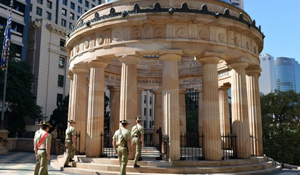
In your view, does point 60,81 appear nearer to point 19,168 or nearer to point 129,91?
point 19,168

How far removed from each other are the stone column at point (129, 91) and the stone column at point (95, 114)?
1.85m

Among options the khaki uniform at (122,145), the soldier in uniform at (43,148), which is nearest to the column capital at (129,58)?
the khaki uniform at (122,145)

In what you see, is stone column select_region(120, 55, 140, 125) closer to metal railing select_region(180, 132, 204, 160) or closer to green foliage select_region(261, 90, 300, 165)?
metal railing select_region(180, 132, 204, 160)

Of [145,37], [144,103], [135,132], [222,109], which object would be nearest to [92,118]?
[135,132]

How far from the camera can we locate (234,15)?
654 inches

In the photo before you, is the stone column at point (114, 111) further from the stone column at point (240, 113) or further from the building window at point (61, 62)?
the building window at point (61, 62)

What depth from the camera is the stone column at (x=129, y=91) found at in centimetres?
1487

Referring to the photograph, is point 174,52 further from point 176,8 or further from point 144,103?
point 144,103

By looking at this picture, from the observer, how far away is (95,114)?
16047mm

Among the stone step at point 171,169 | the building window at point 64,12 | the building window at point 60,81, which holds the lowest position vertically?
the stone step at point 171,169

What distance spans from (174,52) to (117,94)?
11.6m

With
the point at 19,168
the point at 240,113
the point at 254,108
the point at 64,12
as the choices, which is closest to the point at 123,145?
the point at 19,168

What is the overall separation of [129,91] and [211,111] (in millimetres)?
4616

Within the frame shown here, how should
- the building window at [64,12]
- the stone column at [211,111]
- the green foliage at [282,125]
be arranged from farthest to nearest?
the building window at [64,12] < the green foliage at [282,125] < the stone column at [211,111]
